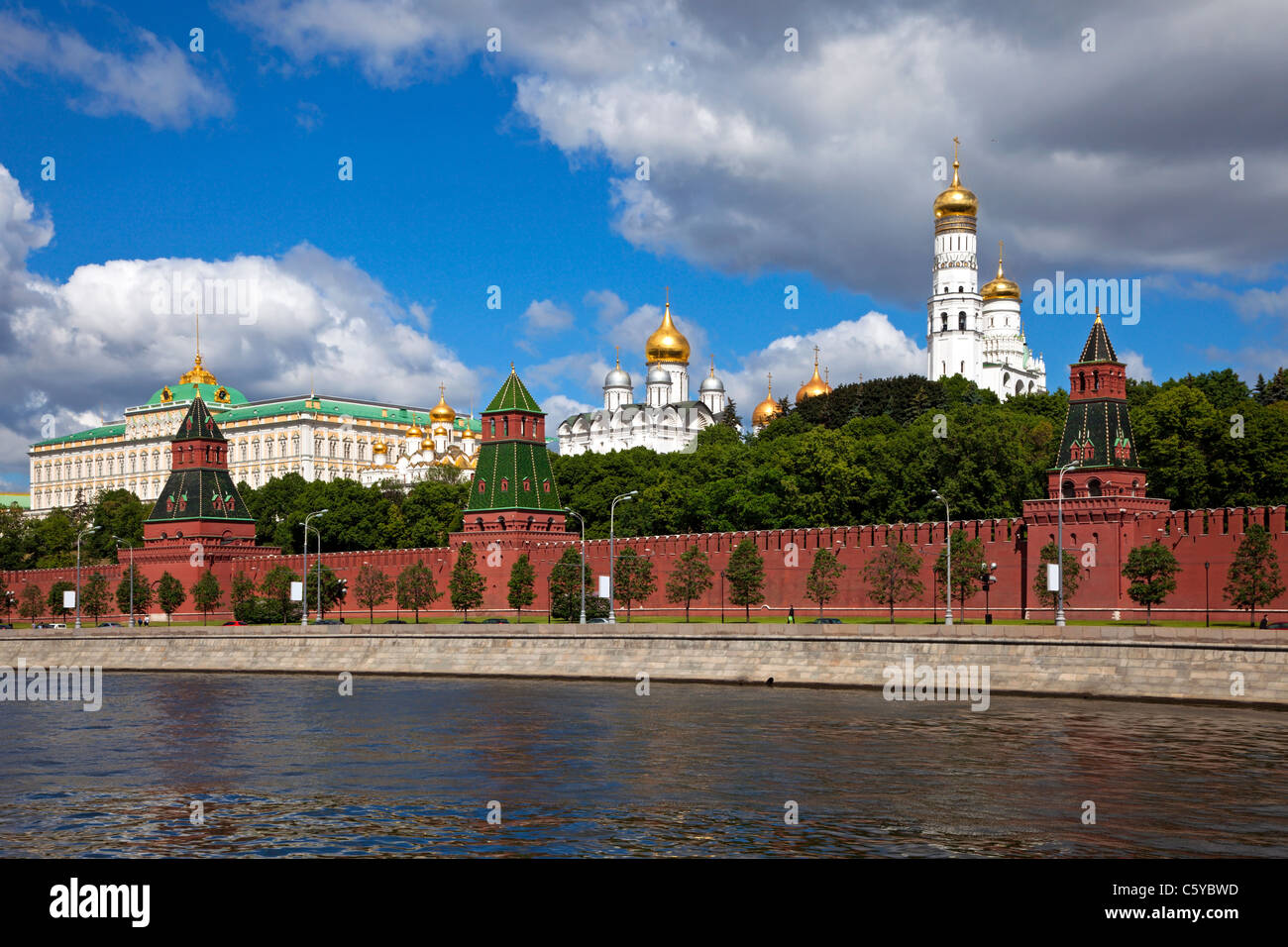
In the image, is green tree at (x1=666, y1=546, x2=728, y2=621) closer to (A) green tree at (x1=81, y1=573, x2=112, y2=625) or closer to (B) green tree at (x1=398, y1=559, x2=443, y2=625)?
(B) green tree at (x1=398, y1=559, x2=443, y2=625)

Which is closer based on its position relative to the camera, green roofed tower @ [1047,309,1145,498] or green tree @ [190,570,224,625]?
green roofed tower @ [1047,309,1145,498]

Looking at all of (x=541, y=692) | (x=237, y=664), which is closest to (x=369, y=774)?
(x=541, y=692)

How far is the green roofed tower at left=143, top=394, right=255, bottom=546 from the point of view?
82750 millimetres

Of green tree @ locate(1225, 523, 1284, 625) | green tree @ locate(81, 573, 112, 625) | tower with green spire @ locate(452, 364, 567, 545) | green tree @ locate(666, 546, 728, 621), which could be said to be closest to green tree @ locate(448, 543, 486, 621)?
tower with green spire @ locate(452, 364, 567, 545)

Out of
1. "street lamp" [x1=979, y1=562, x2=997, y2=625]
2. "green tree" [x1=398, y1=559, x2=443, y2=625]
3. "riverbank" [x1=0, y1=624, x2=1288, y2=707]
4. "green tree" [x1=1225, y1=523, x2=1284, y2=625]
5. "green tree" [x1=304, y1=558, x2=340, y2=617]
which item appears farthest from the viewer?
"green tree" [x1=304, y1=558, x2=340, y2=617]

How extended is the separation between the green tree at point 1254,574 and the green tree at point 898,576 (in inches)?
512

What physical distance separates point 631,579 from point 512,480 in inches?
558

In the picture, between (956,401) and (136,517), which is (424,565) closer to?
(956,401)

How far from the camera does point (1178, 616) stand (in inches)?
1962

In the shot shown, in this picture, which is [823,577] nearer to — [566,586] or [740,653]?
[566,586]

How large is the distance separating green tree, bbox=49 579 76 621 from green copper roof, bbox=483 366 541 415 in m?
28.8

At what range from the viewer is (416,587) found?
7238cm

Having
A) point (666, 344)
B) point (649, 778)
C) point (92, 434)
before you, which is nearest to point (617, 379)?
point (666, 344)
